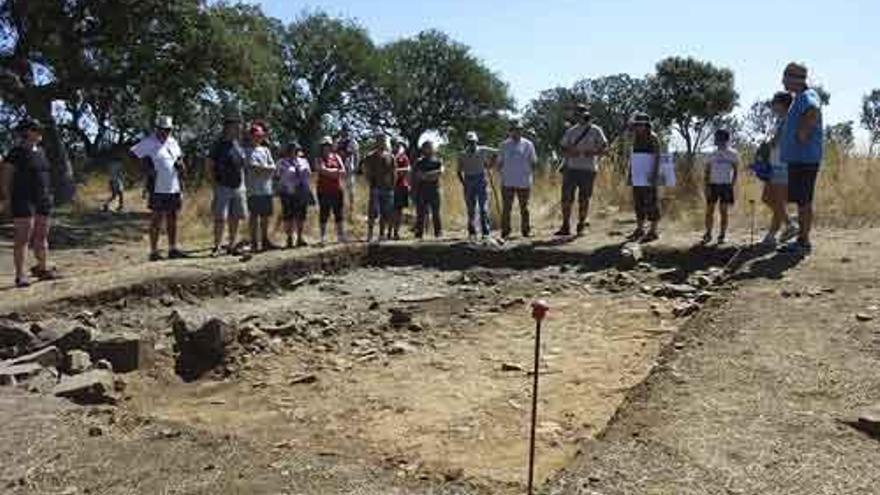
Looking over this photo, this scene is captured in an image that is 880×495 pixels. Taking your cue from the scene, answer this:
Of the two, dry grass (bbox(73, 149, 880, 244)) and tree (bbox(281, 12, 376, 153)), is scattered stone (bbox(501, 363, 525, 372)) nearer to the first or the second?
dry grass (bbox(73, 149, 880, 244))

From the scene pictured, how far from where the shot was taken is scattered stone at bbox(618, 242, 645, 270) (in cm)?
1095

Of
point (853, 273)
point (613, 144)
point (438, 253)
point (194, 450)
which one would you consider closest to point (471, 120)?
point (613, 144)

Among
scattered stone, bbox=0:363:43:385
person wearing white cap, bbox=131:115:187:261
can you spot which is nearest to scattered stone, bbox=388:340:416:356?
scattered stone, bbox=0:363:43:385

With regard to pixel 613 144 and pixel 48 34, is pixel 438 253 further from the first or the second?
pixel 48 34

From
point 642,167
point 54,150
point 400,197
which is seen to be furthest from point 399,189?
point 54,150

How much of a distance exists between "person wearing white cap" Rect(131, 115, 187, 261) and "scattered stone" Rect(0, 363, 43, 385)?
3.99 meters

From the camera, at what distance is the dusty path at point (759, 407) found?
189 inches

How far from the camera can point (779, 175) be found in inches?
404

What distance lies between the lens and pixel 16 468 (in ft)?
18.3

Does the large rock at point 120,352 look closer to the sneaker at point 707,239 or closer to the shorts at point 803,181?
the shorts at point 803,181

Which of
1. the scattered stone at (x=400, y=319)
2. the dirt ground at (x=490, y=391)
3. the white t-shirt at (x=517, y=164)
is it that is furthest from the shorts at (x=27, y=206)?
the white t-shirt at (x=517, y=164)

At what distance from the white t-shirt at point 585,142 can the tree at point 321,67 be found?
109 ft

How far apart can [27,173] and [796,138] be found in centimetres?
704

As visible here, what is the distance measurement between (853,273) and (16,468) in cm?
658
